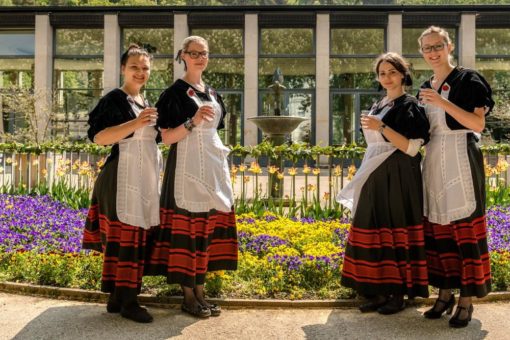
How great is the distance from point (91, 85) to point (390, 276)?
80.3 ft

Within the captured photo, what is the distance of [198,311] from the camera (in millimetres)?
4172

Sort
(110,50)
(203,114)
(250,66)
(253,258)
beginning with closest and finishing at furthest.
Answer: (203,114)
(253,258)
(250,66)
(110,50)

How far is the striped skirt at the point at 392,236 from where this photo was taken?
409 cm

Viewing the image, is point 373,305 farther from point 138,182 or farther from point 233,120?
point 233,120

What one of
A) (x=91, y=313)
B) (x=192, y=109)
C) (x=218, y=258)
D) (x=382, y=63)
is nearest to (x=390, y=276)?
(x=218, y=258)

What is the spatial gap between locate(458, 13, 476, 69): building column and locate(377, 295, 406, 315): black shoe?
23190mm

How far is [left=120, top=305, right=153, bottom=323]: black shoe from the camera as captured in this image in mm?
4020

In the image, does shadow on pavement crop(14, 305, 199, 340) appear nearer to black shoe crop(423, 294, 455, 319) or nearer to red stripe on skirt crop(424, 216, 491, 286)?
black shoe crop(423, 294, 455, 319)

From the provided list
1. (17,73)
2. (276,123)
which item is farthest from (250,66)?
(276,123)

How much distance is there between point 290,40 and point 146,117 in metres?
22.8

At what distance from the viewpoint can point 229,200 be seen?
4227 mm

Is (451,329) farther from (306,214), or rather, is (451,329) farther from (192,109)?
(306,214)

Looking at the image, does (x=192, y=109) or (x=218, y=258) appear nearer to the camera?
(x=192, y=109)

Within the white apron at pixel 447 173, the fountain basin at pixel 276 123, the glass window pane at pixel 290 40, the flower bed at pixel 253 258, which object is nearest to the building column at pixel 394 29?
the glass window pane at pixel 290 40
